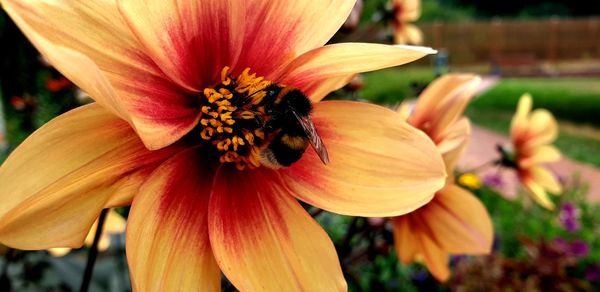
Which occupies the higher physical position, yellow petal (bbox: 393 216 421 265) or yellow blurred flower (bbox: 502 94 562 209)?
yellow petal (bbox: 393 216 421 265)

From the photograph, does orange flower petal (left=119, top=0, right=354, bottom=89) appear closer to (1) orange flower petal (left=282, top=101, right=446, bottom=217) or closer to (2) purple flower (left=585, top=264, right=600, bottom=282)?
(1) orange flower petal (left=282, top=101, right=446, bottom=217)

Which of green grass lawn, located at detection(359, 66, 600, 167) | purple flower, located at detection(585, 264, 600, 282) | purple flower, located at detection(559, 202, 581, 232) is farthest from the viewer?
green grass lawn, located at detection(359, 66, 600, 167)

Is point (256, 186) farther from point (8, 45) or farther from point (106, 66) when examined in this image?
point (8, 45)

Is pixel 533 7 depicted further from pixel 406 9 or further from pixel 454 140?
pixel 454 140

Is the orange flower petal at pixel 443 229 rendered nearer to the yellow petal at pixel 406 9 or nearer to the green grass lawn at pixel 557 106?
the yellow petal at pixel 406 9

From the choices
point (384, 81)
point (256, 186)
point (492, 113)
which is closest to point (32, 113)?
point (256, 186)

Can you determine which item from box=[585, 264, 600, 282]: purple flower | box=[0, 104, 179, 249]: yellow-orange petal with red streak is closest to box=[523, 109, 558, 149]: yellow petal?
box=[0, 104, 179, 249]: yellow-orange petal with red streak
